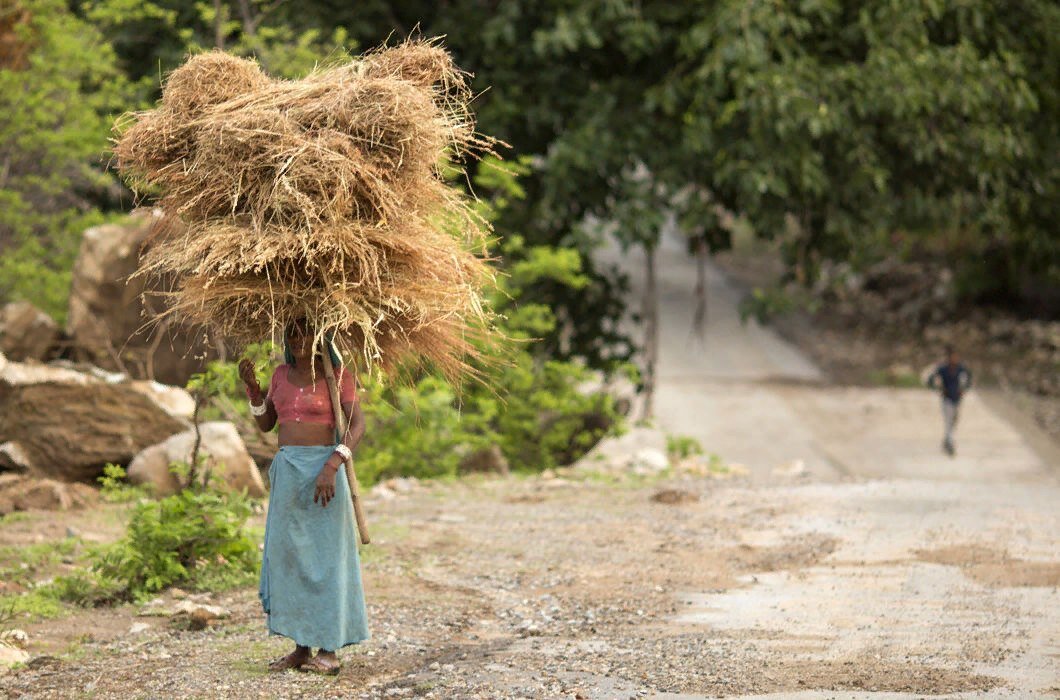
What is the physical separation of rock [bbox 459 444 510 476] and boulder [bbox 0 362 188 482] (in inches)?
115

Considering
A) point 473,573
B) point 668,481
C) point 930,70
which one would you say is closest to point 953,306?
point 930,70

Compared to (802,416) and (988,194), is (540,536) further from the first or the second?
(802,416)

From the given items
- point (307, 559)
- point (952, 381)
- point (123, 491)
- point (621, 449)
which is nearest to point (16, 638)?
point (307, 559)

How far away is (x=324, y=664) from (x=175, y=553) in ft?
6.76

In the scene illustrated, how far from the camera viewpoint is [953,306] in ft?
91.1

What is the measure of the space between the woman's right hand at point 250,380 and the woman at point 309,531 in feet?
0.43

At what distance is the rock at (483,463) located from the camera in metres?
12.9

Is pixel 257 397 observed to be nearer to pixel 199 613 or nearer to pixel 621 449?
pixel 199 613

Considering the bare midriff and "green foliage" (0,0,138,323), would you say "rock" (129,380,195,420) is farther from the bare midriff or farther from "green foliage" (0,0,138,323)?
the bare midriff

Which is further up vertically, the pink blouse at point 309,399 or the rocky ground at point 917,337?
the pink blouse at point 309,399

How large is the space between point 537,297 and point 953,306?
1472 cm

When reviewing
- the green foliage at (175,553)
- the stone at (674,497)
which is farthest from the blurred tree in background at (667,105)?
the green foliage at (175,553)

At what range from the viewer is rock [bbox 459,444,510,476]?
42.2 feet

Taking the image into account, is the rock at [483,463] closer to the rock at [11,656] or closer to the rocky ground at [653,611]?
the rocky ground at [653,611]
